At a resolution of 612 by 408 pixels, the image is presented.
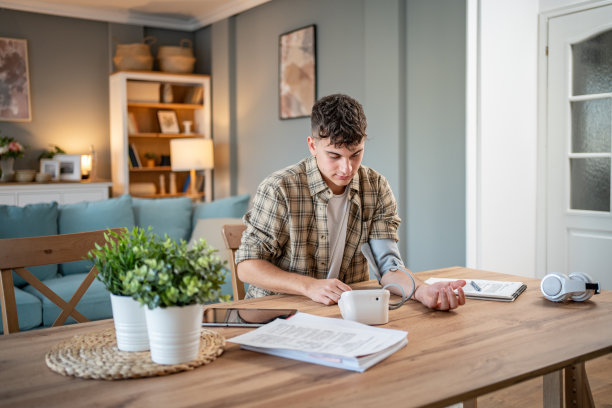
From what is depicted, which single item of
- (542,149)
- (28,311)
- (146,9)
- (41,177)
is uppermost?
(146,9)

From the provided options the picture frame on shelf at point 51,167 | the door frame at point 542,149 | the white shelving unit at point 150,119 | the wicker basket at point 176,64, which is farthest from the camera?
the wicker basket at point 176,64

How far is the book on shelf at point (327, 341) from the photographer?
43.8 inches

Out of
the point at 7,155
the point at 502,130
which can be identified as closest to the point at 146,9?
the point at 7,155

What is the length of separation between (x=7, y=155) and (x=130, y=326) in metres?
5.02

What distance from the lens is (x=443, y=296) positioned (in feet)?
4.96

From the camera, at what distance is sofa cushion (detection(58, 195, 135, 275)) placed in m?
3.80

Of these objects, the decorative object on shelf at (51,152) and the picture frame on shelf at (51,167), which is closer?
the picture frame on shelf at (51,167)

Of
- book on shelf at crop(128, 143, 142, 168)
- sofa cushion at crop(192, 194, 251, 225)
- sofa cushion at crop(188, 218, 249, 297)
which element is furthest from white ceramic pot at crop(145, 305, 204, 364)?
book on shelf at crop(128, 143, 142, 168)

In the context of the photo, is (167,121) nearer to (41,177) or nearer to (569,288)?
(41,177)

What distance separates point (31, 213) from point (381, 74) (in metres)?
2.40

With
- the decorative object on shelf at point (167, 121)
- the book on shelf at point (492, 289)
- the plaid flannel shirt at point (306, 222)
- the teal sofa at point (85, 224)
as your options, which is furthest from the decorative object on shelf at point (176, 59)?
the book on shelf at point (492, 289)

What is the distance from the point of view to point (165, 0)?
575 cm

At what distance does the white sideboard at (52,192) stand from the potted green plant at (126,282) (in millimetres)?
4642

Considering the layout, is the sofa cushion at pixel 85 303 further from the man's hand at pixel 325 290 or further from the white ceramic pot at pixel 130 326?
the white ceramic pot at pixel 130 326
